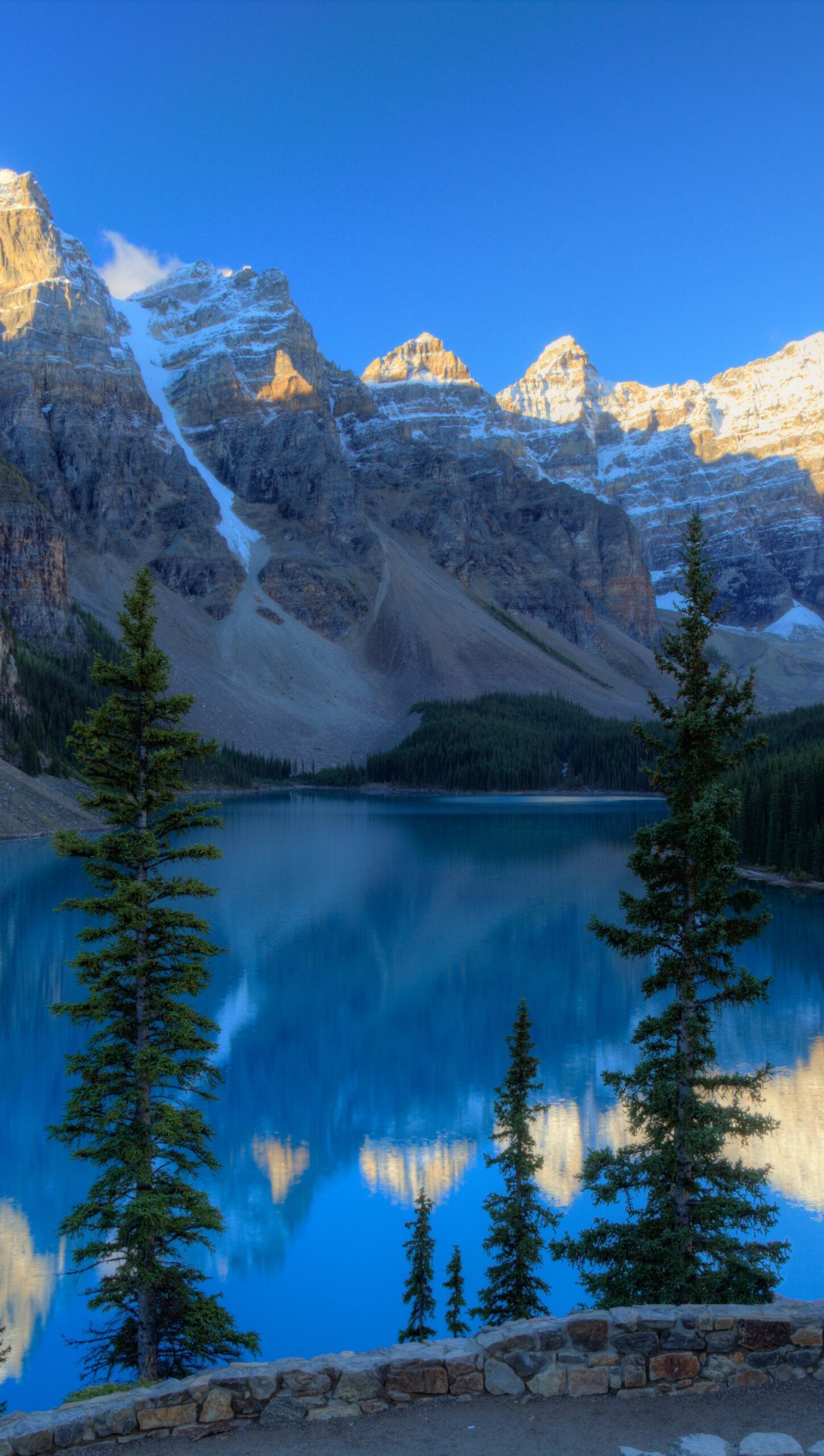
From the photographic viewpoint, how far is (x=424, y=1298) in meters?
14.7

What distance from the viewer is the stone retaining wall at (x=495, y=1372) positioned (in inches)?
297

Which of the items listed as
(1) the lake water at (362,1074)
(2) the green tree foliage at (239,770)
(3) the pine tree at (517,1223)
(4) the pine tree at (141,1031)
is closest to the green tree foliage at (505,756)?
(2) the green tree foliage at (239,770)

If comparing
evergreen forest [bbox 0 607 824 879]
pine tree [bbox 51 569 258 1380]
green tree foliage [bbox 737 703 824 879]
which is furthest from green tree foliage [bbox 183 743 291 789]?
pine tree [bbox 51 569 258 1380]

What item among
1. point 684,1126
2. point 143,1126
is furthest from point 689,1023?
point 143,1126

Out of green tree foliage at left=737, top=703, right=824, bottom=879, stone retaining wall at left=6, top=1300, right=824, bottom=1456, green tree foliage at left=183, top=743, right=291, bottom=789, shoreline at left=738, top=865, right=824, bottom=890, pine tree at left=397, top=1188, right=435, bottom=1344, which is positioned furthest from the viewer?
green tree foliage at left=183, top=743, right=291, bottom=789

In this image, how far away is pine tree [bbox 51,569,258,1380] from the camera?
12219mm

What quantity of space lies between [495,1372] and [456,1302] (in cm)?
757

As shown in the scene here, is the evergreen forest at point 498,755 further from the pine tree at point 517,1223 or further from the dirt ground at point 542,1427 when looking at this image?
the dirt ground at point 542,1427

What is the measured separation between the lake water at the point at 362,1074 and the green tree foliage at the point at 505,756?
326 ft

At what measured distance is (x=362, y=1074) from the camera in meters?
27.4

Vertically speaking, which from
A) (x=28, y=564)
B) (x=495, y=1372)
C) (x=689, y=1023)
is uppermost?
(x=28, y=564)

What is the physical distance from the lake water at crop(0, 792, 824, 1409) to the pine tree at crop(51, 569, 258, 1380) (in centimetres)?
270

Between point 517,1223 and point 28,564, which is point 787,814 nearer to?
point 517,1223

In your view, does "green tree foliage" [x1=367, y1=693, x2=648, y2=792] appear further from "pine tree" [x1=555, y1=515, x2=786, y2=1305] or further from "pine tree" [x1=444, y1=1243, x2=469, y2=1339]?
"pine tree" [x1=555, y1=515, x2=786, y2=1305]
